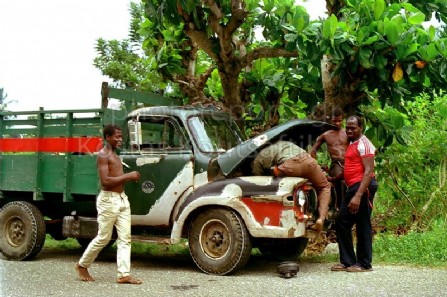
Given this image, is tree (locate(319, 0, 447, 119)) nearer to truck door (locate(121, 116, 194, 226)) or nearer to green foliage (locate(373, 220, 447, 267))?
green foliage (locate(373, 220, 447, 267))

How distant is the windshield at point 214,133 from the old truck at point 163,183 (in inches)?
0.7

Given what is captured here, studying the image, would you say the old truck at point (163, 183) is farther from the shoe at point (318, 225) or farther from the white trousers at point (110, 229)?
the white trousers at point (110, 229)

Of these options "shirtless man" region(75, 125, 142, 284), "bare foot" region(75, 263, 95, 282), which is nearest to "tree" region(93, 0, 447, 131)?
"shirtless man" region(75, 125, 142, 284)

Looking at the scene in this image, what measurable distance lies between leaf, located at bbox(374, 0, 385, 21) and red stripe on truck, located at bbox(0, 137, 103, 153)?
370 centimetres

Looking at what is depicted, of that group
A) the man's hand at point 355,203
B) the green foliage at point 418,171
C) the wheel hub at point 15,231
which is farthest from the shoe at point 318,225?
the wheel hub at point 15,231

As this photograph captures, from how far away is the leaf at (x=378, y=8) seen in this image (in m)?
7.78

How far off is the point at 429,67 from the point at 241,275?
3353 millimetres

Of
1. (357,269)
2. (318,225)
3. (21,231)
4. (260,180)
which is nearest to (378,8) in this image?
(260,180)

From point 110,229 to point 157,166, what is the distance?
1339 millimetres

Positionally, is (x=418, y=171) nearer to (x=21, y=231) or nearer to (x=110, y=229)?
(x=110, y=229)

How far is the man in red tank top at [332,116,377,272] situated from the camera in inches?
287

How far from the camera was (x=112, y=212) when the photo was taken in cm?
673

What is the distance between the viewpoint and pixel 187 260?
878 centimetres

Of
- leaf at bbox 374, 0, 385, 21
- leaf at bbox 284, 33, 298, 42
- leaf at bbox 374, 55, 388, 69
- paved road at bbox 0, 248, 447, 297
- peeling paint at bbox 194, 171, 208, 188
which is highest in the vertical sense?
leaf at bbox 374, 0, 385, 21
